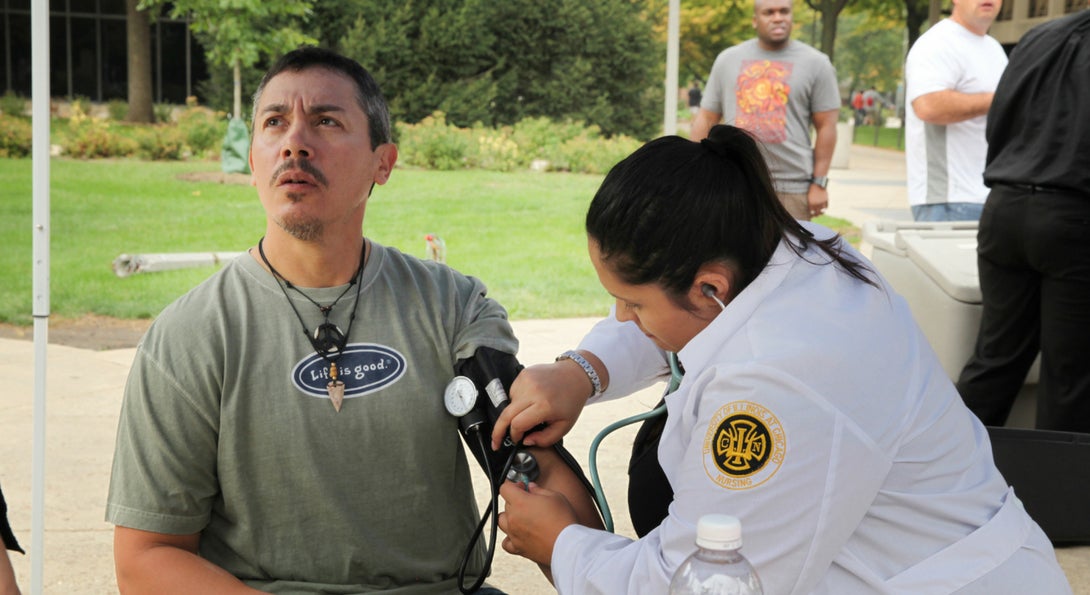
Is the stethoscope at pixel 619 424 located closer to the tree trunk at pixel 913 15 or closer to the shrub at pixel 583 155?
the shrub at pixel 583 155

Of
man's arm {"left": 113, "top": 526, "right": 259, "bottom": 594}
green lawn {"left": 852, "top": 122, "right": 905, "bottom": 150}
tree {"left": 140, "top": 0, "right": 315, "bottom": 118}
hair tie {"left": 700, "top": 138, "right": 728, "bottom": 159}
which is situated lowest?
green lawn {"left": 852, "top": 122, "right": 905, "bottom": 150}

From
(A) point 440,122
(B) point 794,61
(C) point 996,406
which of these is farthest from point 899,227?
(A) point 440,122

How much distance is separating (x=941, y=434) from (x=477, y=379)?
0.90 metres

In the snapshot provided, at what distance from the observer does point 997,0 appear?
5496mm

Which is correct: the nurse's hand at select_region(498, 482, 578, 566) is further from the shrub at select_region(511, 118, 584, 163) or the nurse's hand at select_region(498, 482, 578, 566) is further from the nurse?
the shrub at select_region(511, 118, 584, 163)

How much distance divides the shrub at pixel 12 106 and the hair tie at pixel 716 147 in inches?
732

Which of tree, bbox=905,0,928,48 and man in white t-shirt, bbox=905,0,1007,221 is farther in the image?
tree, bbox=905,0,928,48

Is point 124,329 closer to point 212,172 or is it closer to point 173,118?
point 212,172

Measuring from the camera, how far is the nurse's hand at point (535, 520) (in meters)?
2.01

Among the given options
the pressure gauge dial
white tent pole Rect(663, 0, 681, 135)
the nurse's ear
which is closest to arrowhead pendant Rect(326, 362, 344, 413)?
the pressure gauge dial

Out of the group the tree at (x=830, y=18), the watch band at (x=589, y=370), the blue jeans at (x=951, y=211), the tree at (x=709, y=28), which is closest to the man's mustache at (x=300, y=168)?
the watch band at (x=589, y=370)

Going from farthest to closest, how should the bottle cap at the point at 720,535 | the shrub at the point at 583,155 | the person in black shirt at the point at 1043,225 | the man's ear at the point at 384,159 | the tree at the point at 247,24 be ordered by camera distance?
the shrub at the point at 583,155, the tree at the point at 247,24, the person in black shirt at the point at 1043,225, the man's ear at the point at 384,159, the bottle cap at the point at 720,535

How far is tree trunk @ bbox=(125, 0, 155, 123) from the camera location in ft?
66.9

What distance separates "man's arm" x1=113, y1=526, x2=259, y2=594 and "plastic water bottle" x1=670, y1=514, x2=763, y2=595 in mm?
914
